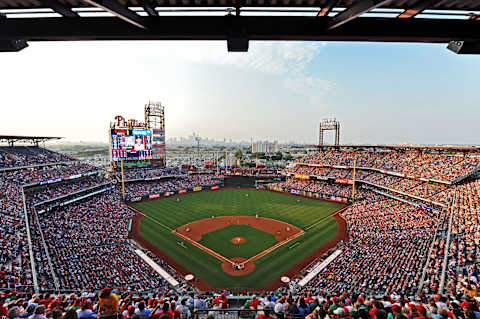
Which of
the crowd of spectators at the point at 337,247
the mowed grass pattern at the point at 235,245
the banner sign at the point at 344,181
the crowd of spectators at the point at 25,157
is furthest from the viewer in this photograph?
the banner sign at the point at 344,181

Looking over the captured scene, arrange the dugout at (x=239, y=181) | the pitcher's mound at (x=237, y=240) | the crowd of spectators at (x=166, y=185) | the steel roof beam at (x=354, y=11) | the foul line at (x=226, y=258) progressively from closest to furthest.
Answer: the steel roof beam at (x=354, y=11), the foul line at (x=226, y=258), the pitcher's mound at (x=237, y=240), the crowd of spectators at (x=166, y=185), the dugout at (x=239, y=181)

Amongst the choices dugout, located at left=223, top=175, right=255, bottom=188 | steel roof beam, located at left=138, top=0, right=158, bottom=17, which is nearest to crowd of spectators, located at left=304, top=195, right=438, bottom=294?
steel roof beam, located at left=138, top=0, right=158, bottom=17

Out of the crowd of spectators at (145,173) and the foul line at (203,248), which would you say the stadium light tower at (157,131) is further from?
the foul line at (203,248)

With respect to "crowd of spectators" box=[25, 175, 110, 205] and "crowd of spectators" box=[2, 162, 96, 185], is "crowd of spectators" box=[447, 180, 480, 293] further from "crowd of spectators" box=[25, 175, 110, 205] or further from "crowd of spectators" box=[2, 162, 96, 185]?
"crowd of spectators" box=[2, 162, 96, 185]

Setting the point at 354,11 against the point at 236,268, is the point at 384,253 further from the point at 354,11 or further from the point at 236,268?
the point at 354,11

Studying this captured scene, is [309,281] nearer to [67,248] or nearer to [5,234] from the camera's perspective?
[67,248]

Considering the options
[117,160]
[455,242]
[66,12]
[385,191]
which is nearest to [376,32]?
[66,12]

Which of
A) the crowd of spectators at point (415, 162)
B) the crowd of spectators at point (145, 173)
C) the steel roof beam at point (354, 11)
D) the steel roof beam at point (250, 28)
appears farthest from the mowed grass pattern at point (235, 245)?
the crowd of spectators at point (145, 173)

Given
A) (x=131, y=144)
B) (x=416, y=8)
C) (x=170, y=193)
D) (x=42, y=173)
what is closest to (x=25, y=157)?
(x=42, y=173)
